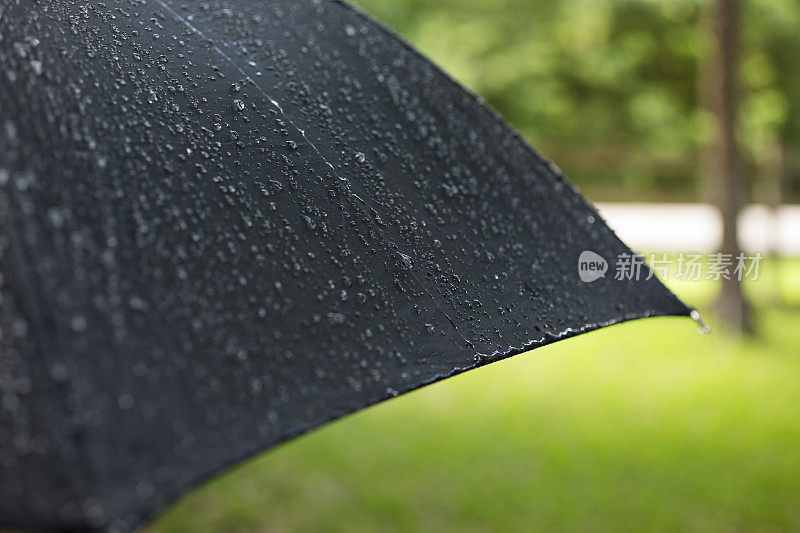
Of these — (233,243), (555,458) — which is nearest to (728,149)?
(555,458)

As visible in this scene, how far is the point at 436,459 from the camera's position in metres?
3.77

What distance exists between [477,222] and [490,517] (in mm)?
2244

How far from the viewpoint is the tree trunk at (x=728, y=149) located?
553 centimetres

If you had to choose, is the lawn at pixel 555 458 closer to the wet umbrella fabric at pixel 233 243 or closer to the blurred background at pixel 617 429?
the blurred background at pixel 617 429

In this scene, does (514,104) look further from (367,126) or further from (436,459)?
(367,126)

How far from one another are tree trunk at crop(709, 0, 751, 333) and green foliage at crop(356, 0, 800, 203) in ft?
9.27

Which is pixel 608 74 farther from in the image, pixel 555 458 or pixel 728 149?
pixel 555 458

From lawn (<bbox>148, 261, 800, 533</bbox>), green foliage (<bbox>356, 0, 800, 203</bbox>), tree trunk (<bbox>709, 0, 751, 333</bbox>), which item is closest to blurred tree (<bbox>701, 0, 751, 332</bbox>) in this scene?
tree trunk (<bbox>709, 0, 751, 333</bbox>)

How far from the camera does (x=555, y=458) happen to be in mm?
3738

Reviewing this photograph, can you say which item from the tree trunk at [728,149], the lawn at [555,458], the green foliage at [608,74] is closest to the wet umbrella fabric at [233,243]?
the lawn at [555,458]

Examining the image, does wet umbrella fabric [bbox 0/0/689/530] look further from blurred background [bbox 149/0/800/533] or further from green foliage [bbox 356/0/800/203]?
green foliage [bbox 356/0/800/203]

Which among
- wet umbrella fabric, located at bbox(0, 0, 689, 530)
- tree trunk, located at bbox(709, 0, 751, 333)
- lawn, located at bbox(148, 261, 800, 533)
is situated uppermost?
tree trunk, located at bbox(709, 0, 751, 333)

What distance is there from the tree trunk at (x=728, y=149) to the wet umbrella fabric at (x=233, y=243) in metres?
4.61

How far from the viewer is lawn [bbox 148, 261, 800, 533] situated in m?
3.22
